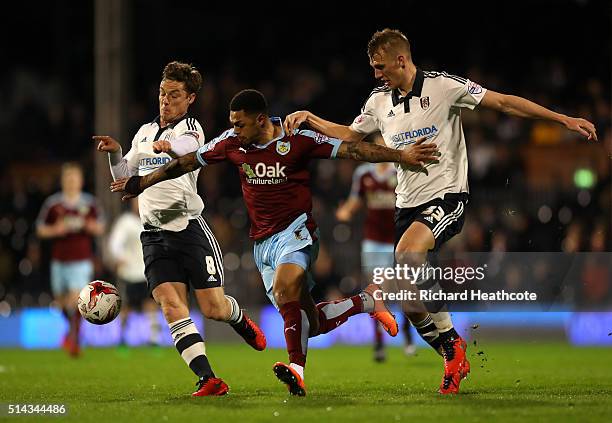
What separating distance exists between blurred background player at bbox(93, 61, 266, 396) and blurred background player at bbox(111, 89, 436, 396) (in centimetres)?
33

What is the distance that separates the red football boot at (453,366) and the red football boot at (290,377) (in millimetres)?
1137

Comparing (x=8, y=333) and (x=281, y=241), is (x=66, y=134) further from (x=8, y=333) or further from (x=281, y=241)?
(x=281, y=241)

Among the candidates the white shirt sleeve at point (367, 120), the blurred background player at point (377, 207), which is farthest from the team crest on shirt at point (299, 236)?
the blurred background player at point (377, 207)

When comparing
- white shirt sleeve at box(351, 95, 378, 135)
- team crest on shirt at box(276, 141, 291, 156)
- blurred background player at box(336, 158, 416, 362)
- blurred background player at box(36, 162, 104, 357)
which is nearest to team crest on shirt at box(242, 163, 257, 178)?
team crest on shirt at box(276, 141, 291, 156)

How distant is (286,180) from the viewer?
8.41 meters

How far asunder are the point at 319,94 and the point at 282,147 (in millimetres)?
12566

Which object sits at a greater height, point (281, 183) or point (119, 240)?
point (281, 183)

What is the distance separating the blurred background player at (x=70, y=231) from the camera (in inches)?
597

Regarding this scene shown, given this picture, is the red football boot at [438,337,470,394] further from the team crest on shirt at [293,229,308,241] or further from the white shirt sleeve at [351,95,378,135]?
the white shirt sleeve at [351,95,378,135]

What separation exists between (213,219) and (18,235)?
3.68 meters

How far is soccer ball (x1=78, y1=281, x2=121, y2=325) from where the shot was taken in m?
8.98

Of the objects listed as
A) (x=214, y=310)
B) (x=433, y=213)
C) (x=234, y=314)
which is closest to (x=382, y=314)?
(x=433, y=213)

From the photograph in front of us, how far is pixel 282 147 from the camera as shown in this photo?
833 cm

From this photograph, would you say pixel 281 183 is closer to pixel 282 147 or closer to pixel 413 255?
pixel 282 147
